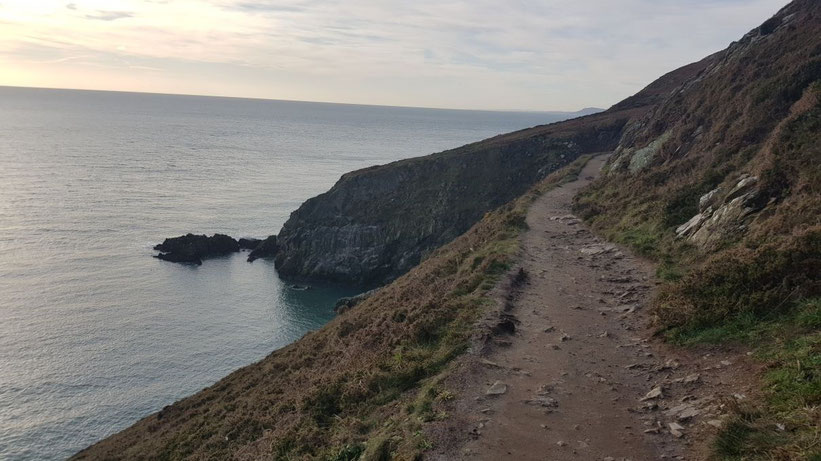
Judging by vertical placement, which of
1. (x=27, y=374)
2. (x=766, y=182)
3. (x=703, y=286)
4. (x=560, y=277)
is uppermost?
(x=766, y=182)

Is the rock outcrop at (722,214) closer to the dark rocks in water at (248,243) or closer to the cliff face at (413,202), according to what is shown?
the cliff face at (413,202)

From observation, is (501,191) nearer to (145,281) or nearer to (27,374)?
(145,281)

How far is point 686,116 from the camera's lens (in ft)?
138

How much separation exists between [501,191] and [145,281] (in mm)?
45971

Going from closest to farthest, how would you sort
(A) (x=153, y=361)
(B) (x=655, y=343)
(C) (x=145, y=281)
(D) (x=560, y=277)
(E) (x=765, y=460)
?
(E) (x=765, y=460), (B) (x=655, y=343), (D) (x=560, y=277), (A) (x=153, y=361), (C) (x=145, y=281)

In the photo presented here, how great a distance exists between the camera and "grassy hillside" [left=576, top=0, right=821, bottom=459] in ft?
31.8

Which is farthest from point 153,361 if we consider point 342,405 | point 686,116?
point 686,116

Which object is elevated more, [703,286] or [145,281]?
[703,286]

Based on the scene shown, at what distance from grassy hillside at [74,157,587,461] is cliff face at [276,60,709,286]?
40167 mm

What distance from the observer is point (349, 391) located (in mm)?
15320

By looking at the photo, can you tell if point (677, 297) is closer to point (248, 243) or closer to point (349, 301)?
point (349, 301)

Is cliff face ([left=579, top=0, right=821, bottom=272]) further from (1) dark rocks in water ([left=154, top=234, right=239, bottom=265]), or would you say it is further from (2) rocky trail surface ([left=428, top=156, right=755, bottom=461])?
(1) dark rocks in water ([left=154, top=234, right=239, bottom=265])

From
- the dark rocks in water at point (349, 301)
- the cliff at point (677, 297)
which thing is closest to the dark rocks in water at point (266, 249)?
the dark rocks in water at point (349, 301)

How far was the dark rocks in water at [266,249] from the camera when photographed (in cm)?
7331
